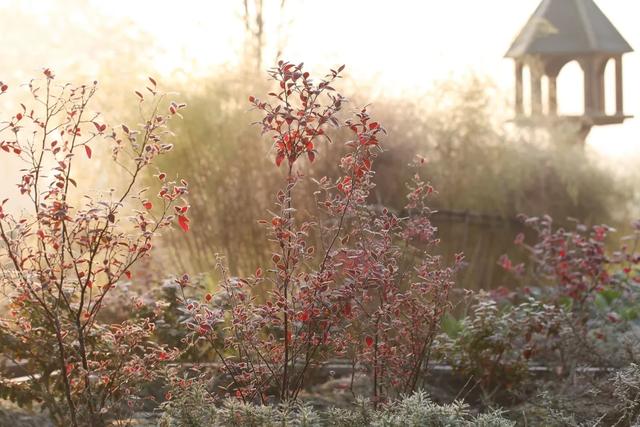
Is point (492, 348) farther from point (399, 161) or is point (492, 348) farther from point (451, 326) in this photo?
point (399, 161)

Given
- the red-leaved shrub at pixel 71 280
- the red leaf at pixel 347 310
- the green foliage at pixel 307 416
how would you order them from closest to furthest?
1. the green foliage at pixel 307 416
2. the red-leaved shrub at pixel 71 280
3. the red leaf at pixel 347 310

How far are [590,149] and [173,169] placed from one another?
11.7 ft

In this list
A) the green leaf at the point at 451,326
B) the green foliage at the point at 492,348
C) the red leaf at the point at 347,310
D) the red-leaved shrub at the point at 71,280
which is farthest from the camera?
the green leaf at the point at 451,326

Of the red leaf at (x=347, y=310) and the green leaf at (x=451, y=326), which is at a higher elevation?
the red leaf at (x=347, y=310)

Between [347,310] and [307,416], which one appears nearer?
[307,416]

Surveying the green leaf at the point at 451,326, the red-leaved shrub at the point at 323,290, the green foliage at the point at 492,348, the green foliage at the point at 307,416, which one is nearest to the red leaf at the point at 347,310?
the red-leaved shrub at the point at 323,290

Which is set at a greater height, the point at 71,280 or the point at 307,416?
the point at 71,280

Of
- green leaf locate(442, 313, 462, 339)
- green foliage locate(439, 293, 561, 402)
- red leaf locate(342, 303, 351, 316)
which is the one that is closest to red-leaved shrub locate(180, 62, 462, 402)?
red leaf locate(342, 303, 351, 316)

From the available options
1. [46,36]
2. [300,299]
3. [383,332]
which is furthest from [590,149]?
[46,36]

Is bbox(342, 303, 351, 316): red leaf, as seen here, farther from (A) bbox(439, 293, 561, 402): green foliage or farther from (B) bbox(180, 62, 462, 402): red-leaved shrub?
(A) bbox(439, 293, 561, 402): green foliage

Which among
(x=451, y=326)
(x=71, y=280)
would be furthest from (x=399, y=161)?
(x=71, y=280)

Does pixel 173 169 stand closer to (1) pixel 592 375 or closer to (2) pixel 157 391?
(2) pixel 157 391

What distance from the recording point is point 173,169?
613cm

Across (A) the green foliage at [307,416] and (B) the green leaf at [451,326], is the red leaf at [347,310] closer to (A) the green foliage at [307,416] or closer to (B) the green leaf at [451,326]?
(A) the green foliage at [307,416]
